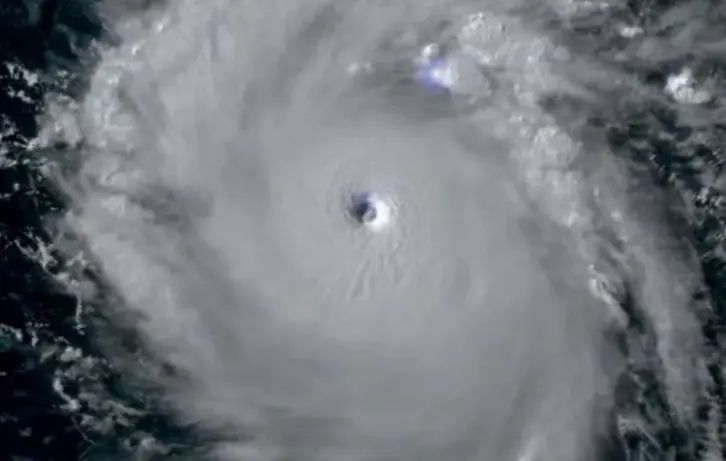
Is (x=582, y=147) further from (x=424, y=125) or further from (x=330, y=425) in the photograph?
(x=330, y=425)

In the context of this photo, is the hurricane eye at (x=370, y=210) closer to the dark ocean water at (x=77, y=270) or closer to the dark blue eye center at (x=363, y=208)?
the dark blue eye center at (x=363, y=208)

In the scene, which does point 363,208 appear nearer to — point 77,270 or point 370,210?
point 370,210

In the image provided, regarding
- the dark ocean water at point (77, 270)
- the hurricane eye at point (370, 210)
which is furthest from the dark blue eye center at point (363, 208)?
the dark ocean water at point (77, 270)

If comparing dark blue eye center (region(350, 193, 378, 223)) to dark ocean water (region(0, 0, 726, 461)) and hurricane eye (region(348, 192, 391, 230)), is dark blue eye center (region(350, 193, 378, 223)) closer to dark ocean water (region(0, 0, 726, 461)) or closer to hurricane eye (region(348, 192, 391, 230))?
hurricane eye (region(348, 192, 391, 230))

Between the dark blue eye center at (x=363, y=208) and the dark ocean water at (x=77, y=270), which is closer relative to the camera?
the dark ocean water at (x=77, y=270)

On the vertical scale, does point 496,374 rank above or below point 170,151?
below

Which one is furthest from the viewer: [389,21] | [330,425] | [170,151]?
[389,21]

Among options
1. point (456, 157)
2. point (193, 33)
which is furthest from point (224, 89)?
point (456, 157)

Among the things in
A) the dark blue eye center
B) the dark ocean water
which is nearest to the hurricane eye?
the dark blue eye center
